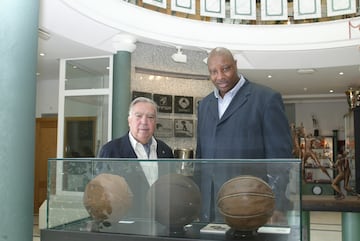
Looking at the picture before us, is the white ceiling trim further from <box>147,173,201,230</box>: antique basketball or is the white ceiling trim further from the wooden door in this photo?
<box>147,173,201,230</box>: antique basketball

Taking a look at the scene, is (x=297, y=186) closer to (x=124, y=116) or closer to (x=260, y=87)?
(x=260, y=87)

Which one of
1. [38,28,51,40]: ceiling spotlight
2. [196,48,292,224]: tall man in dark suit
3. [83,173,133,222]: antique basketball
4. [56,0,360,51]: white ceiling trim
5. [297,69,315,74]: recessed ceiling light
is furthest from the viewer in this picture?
[297,69,315,74]: recessed ceiling light

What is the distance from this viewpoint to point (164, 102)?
973cm

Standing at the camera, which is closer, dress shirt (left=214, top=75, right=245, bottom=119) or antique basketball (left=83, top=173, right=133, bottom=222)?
antique basketball (left=83, top=173, right=133, bottom=222)

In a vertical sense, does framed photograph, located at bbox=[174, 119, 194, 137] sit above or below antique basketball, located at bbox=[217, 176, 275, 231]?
above

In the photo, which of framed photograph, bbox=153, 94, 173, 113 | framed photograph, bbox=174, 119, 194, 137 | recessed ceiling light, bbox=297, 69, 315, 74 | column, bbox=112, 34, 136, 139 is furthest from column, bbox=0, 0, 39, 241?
recessed ceiling light, bbox=297, 69, 315, 74

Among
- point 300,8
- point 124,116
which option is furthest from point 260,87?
point 300,8

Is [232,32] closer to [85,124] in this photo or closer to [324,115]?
[85,124]

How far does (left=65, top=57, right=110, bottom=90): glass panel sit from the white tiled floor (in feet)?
10.4

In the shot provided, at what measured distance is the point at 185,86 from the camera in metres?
10.0

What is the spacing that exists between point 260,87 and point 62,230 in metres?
1.21

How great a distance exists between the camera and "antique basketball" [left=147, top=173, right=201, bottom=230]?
1348mm

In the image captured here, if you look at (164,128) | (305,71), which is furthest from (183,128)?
(305,71)

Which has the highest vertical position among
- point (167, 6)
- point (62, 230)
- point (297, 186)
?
point (167, 6)
